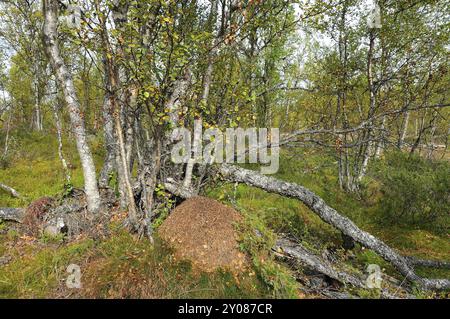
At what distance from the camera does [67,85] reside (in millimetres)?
4812

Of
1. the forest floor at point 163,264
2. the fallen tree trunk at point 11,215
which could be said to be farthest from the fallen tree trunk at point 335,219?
the fallen tree trunk at point 11,215

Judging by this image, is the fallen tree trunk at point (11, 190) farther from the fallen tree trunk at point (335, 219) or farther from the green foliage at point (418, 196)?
the green foliage at point (418, 196)

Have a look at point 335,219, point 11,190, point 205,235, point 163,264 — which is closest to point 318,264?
point 335,219

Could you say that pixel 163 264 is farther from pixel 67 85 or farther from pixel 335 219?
pixel 67 85

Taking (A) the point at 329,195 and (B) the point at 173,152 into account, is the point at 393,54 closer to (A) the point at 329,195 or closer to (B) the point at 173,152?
(A) the point at 329,195

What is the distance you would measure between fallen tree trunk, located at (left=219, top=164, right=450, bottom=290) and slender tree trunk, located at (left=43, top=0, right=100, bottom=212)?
2770 mm

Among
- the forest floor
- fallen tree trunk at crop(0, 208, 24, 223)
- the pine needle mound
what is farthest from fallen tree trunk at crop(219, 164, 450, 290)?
fallen tree trunk at crop(0, 208, 24, 223)

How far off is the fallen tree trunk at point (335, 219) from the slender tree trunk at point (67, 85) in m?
2.77

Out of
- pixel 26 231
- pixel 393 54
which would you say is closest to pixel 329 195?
pixel 393 54

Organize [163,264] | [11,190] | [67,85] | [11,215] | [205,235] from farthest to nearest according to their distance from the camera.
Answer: [11,190] → [11,215] → [67,85] → [205,235] → [163,264]

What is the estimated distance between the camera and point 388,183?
24.7 ft

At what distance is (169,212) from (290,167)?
7.58 m

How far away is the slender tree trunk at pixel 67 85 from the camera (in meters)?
4.66

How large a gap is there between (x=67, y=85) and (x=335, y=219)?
5800 millimetres
